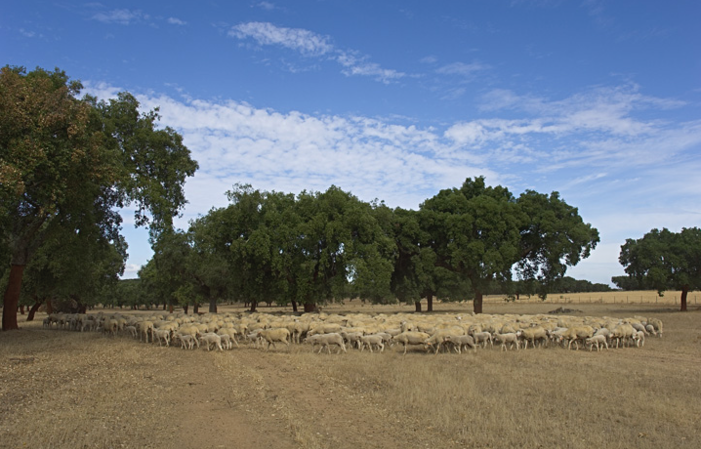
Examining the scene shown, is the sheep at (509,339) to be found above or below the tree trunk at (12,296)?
below

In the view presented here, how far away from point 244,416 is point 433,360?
24.3 feet

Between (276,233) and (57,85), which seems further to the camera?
(276,233)

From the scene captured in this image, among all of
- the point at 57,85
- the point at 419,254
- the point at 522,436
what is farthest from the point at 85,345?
the point at 419,254

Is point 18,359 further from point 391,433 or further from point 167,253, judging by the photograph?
point 167,253

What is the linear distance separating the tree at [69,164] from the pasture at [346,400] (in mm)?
5436

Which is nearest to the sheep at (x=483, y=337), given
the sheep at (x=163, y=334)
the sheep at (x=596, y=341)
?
the sheep at (x=596, y=341)

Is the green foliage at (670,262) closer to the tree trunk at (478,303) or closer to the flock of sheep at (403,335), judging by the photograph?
the tree trunk at (478,303)

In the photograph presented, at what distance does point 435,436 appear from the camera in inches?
280

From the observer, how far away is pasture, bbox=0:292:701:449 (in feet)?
22.8

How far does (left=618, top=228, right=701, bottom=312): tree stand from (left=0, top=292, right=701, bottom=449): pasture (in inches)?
1149

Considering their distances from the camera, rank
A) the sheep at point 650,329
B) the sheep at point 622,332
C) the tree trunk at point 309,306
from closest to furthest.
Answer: the sheep at point 622,332 → the sheep at point 650,329 → the tree trunk at point 309,306

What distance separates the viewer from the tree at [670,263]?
39.2m

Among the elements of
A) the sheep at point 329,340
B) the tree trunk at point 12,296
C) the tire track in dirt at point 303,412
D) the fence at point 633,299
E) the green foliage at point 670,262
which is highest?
the green foliage at point 670,262

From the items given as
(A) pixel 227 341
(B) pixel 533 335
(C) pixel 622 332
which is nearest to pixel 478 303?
(C) pixel 622 332
